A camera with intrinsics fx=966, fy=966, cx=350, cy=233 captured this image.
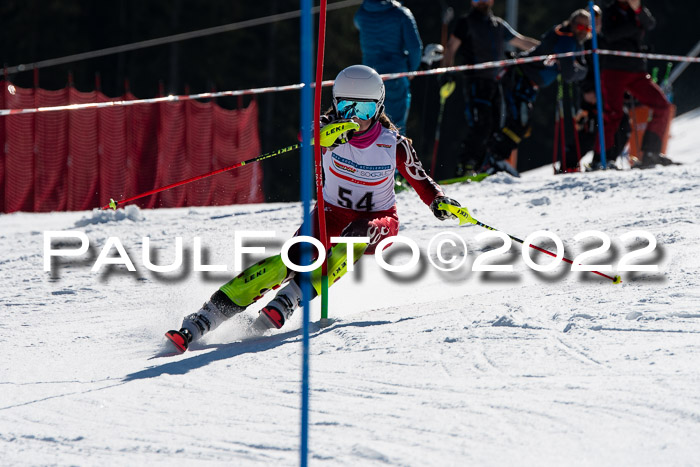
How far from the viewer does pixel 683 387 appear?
3420mm

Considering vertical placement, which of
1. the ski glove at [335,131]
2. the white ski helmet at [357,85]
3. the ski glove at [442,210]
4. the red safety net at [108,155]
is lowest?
the red safety net at [108,155]

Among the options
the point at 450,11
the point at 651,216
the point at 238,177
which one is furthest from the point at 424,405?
Answer: the point at 238,177

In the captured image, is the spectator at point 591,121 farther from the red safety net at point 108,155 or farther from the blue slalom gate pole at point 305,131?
the blue slalom gate pole at point 305,131

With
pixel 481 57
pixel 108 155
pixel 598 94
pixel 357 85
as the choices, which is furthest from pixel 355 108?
pixel 108 155

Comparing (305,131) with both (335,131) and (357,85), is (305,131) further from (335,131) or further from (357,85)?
(357,85)

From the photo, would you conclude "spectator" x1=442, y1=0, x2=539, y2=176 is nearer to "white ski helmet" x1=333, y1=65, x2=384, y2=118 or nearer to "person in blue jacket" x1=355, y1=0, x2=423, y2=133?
"person in blue jacket" x1=355, y1=0, x2=423, y2=133

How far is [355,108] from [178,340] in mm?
1484

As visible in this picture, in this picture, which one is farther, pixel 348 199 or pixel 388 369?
pixel 348 199

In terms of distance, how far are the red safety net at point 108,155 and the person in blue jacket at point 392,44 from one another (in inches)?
181

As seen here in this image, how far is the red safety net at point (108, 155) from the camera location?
12.3 metres

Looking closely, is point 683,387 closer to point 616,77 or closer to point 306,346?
point 306,346

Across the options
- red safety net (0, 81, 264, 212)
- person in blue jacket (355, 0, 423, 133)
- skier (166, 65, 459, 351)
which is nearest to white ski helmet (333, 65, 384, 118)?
skier (166, 65, 459, 351)

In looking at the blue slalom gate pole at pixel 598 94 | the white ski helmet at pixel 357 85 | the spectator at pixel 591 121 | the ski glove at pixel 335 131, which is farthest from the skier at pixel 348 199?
the spectator at pixel 591 121

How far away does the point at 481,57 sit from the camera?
9781 millimetres
